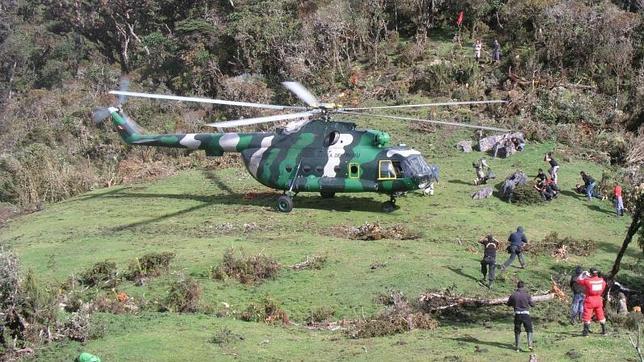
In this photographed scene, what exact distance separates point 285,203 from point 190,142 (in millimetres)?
5080

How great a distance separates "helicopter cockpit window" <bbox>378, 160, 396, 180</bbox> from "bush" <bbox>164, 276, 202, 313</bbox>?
9.38 meters

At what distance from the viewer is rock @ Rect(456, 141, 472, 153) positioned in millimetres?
37281

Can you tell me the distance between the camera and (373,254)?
23953mm

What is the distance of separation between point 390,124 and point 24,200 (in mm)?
18306

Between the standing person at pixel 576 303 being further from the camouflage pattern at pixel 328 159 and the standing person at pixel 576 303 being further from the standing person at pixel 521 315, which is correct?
the camouflage pattern at pixel 328 159

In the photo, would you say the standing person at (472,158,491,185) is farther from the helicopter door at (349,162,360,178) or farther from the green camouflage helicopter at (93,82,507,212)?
the helicopter door at (349,162,360,178)

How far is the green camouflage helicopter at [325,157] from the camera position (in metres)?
27.6

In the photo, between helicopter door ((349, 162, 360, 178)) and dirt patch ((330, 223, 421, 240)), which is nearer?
dirt patch ((330, 223, 421, 240))

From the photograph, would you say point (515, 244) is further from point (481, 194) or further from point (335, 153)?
point (481, 194)

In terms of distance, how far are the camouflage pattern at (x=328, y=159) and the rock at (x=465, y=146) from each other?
9.27m

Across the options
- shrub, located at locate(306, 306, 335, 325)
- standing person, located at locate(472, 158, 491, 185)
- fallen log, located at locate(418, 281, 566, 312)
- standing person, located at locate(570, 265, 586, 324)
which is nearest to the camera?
standing person, located at locate(570, 265, 586, 324)

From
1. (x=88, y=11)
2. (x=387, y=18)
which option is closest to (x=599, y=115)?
(x=387, y=18)

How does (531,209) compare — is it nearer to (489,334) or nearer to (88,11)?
(489,334)

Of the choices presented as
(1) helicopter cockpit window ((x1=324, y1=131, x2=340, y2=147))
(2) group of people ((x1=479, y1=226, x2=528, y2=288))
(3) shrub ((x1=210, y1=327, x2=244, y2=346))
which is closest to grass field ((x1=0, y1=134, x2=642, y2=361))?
(3) shrub ((x1=210, y1=327, x2=244, y2=346))
